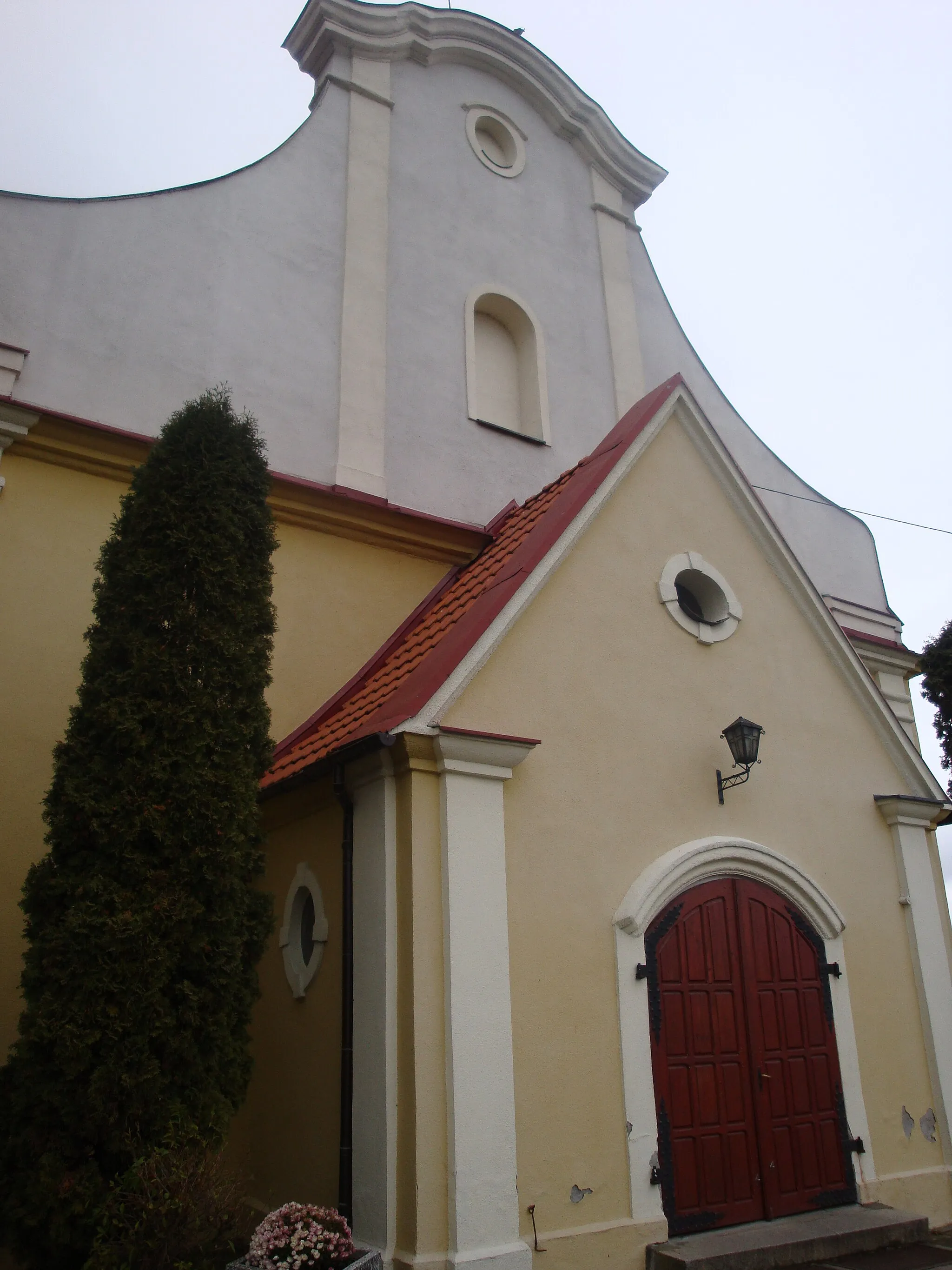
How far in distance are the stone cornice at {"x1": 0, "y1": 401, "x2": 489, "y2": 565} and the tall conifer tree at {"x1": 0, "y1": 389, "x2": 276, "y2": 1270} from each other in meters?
1.94

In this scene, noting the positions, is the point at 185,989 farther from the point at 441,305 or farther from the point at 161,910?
the point at 441,305

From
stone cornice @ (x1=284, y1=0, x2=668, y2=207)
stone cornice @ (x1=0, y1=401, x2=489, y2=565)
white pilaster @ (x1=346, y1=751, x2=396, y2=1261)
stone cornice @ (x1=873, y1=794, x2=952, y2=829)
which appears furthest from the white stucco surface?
stone cornice @ (x1=873, y1=794, x2=952, y2=829)

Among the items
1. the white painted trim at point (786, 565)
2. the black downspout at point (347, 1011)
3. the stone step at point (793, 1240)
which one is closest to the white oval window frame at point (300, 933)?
the black downspout at point (347, 1011)

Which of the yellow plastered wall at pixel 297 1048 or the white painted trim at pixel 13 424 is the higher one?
the white painted trim at pixel 13 424

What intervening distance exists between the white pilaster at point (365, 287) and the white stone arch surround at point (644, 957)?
499cm

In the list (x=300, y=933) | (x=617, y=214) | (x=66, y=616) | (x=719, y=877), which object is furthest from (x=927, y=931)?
(x=617, y=214)

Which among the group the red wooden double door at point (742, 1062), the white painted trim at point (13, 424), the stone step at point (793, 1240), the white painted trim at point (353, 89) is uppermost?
the white painted trim at point (353, 89)

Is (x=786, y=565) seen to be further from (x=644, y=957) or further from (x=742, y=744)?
(x=644, y=957)

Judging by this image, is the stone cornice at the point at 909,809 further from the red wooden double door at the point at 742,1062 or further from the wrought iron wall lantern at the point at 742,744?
the wrought iron wall lantern at the point at 742,744

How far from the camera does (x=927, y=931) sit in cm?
849

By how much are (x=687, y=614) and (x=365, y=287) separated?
5.64 m

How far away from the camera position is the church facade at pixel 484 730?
19.8 feet

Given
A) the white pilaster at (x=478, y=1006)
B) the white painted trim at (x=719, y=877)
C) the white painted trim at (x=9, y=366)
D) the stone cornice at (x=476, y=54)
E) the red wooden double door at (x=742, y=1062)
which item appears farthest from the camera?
the stone cornice at (x=476, y=54)

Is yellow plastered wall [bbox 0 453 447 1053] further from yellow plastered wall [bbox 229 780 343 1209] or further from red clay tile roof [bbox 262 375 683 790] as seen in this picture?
yellow plastered wall [bbox 229 780 343 1209]
